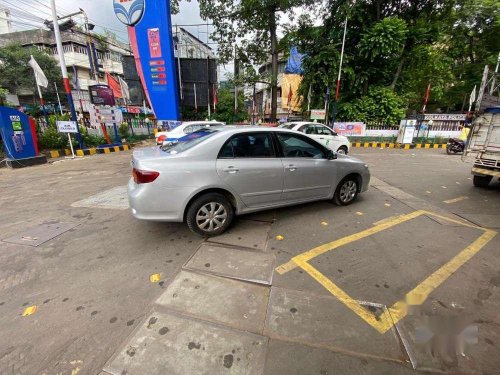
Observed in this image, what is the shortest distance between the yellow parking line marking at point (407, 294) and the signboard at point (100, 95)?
1331cm

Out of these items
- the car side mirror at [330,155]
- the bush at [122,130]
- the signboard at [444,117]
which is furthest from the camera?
the signboard at [444,117]

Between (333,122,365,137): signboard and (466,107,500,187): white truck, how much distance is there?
11.1m

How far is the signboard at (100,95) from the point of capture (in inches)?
470

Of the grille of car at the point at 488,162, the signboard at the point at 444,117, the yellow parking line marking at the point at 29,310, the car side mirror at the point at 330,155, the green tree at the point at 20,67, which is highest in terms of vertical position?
the green tree at the point at 20,67

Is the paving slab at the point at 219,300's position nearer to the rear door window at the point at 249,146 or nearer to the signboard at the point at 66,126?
the rear door window at the point at 249,146

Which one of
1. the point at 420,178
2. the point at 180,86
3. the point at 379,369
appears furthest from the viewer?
the point at 180,86

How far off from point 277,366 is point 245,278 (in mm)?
983

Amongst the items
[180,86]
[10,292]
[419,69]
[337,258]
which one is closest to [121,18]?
[180,86]

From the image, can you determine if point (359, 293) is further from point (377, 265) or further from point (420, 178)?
point (420, 178)

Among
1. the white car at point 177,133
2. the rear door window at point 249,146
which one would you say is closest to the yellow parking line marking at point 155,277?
the rear door window at point 249,146

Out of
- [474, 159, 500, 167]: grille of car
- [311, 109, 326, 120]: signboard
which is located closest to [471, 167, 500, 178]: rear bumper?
[474, 159, 500, 167]: grille of car

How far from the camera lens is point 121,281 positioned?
262 centimetres

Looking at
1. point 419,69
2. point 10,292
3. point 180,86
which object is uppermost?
point 419,69

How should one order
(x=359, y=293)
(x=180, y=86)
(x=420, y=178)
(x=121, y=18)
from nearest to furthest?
(x=359, y=293) < (x=420, y=178) < (x=121, y=18) < (x=180, y=86)
